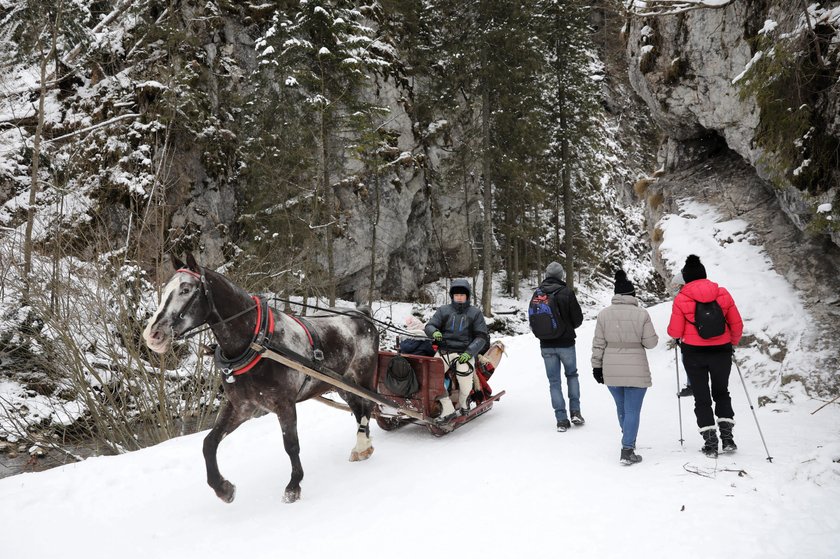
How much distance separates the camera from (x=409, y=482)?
516cm

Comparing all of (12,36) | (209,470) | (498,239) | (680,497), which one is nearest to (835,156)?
(680,497)

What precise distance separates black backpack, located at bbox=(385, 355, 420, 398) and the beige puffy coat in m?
2.12

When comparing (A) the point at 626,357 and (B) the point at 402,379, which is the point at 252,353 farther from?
(A) the point at 626,357

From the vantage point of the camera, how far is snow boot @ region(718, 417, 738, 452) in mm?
5055

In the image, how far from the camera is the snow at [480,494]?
3.79 metres

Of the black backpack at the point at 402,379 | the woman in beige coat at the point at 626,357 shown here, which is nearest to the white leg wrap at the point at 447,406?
the black backpack at the point at 402,379

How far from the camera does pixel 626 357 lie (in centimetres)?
521

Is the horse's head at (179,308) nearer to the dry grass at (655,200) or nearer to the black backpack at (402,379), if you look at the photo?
the black backpack at (402,379)

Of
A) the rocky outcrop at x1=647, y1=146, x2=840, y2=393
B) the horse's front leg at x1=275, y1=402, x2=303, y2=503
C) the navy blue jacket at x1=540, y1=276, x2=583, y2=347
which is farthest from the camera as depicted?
the rocky outcrop at x1=647, y1=146, x2=840, y2=393

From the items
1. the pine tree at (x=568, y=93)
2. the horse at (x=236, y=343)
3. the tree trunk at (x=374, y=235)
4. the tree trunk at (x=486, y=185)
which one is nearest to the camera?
the horse at (x=236, y=343)

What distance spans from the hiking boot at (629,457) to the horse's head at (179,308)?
4.23 m

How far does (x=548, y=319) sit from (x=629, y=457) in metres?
1.87

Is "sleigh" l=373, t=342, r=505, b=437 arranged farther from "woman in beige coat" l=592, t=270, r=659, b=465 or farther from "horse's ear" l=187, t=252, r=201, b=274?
"horse's ear" l=187, t=252, r=201, b=274


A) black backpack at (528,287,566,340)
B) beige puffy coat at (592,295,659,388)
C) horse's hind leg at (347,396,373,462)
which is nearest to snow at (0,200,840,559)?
horse's hind leg at (347,396,373,462)
